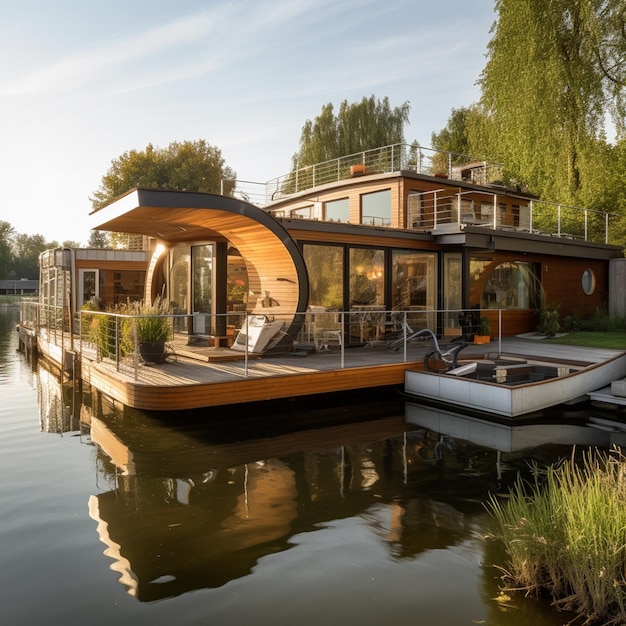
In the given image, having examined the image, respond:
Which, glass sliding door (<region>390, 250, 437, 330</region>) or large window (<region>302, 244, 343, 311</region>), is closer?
large window (<region>302, 244, 343, 311</region>)

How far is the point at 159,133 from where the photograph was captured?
3584cm

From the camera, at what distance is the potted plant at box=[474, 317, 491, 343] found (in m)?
15.0

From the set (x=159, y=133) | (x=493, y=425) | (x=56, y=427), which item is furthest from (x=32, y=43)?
(x=159, y=133)

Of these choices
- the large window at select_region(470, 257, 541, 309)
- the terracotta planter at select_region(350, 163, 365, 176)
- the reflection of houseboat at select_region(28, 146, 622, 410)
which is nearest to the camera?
the reflection of houseboat at select_region(28, 146, 622, 410)

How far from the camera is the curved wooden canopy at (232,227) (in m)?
9.39

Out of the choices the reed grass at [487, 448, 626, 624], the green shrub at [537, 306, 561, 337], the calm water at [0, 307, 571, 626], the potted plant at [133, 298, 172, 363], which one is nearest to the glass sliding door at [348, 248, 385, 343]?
the calm water at [0, 307, 571, 626]

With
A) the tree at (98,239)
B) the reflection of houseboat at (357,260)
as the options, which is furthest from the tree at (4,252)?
the reflection of houseboat at (357,260)

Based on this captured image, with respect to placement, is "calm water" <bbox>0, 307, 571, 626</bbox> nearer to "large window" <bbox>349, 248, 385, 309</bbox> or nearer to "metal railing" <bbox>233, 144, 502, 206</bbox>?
"large window" <bbox>349, 248, 385, 309</bbox>

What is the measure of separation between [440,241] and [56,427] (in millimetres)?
10186

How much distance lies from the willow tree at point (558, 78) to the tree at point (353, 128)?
13766 mm

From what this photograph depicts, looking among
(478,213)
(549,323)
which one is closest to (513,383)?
(549,323)

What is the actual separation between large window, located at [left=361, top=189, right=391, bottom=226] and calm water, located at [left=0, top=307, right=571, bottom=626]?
889 cm

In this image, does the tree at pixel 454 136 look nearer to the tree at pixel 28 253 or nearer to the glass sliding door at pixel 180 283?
the glass sliding door at pixel 180 283

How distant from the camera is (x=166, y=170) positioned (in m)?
35.5
